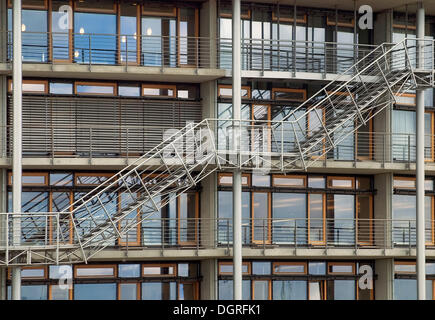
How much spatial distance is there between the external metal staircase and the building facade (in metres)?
0.11

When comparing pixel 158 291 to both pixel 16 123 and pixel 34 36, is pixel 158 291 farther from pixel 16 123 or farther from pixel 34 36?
pixel 34 36

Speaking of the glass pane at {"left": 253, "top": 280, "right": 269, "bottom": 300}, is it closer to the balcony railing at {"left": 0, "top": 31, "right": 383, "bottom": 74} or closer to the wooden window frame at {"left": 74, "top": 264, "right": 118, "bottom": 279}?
the wooden window frame at {"left": 74, "top": 264, "right": 118, "bottom": 279}

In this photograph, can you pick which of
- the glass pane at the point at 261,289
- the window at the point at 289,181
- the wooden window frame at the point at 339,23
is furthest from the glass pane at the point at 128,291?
→ the wooden window frame at the point at 339,23

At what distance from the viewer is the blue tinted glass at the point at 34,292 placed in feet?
50.4

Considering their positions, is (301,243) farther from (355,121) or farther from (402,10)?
(402,10)

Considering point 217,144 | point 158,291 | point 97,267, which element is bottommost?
point 158,291

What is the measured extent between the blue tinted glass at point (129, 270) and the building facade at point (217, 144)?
15 mm

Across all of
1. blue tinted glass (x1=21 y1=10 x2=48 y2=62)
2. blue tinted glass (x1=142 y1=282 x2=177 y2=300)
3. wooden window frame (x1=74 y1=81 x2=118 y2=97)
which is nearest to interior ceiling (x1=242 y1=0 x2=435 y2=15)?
wooden window frame (x1=74 y1=81 x2=118 y2=97)

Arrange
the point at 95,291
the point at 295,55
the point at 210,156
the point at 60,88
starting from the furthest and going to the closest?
the point at 295,55 → the point at 60,88 → the point at 95,291 → the point at 210,156

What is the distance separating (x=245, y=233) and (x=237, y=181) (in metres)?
1.20

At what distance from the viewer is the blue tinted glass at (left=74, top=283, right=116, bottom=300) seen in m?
Result: 15.5

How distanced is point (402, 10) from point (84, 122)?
5497 millimetres

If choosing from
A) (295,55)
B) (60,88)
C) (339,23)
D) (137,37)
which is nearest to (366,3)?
(339,23)

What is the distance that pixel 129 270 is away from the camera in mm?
15742
